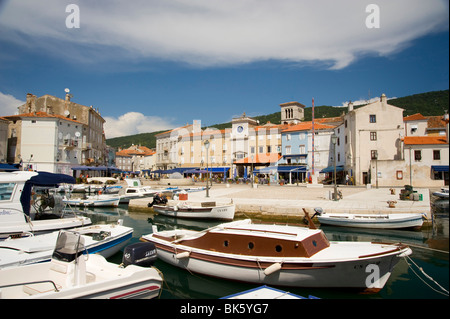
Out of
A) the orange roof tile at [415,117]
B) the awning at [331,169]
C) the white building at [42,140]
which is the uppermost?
the orange roof tile at [415,117]

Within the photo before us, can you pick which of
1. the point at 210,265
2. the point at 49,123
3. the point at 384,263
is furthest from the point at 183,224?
the point at 49,123

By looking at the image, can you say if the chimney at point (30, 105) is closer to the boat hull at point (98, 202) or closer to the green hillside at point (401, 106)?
the boat hull at point (98, 202)

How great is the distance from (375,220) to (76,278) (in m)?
15.5

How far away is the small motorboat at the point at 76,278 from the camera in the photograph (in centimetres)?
575

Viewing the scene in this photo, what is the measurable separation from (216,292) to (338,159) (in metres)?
44.1

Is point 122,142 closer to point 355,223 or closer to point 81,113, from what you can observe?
Answer: point 81,113

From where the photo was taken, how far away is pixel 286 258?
8312mm

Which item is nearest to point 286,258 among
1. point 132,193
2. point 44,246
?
point 44,246

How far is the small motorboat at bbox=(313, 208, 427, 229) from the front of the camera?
15547 millimetres

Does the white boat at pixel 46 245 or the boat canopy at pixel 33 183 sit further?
the boat canopy at pixel 33 183

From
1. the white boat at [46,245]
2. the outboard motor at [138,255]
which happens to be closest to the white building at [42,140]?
the white boat at [46,245]

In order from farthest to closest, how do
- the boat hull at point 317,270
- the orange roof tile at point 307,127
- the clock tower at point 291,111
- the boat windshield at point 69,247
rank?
the clock tower at point 291,111
the orange roof tile at point 307,127
the boat hull at point 317,270
the boat windshield at point 69,247

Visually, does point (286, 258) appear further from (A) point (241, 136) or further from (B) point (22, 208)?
(A) point (241, 136)

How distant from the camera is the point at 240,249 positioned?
29.8ft
